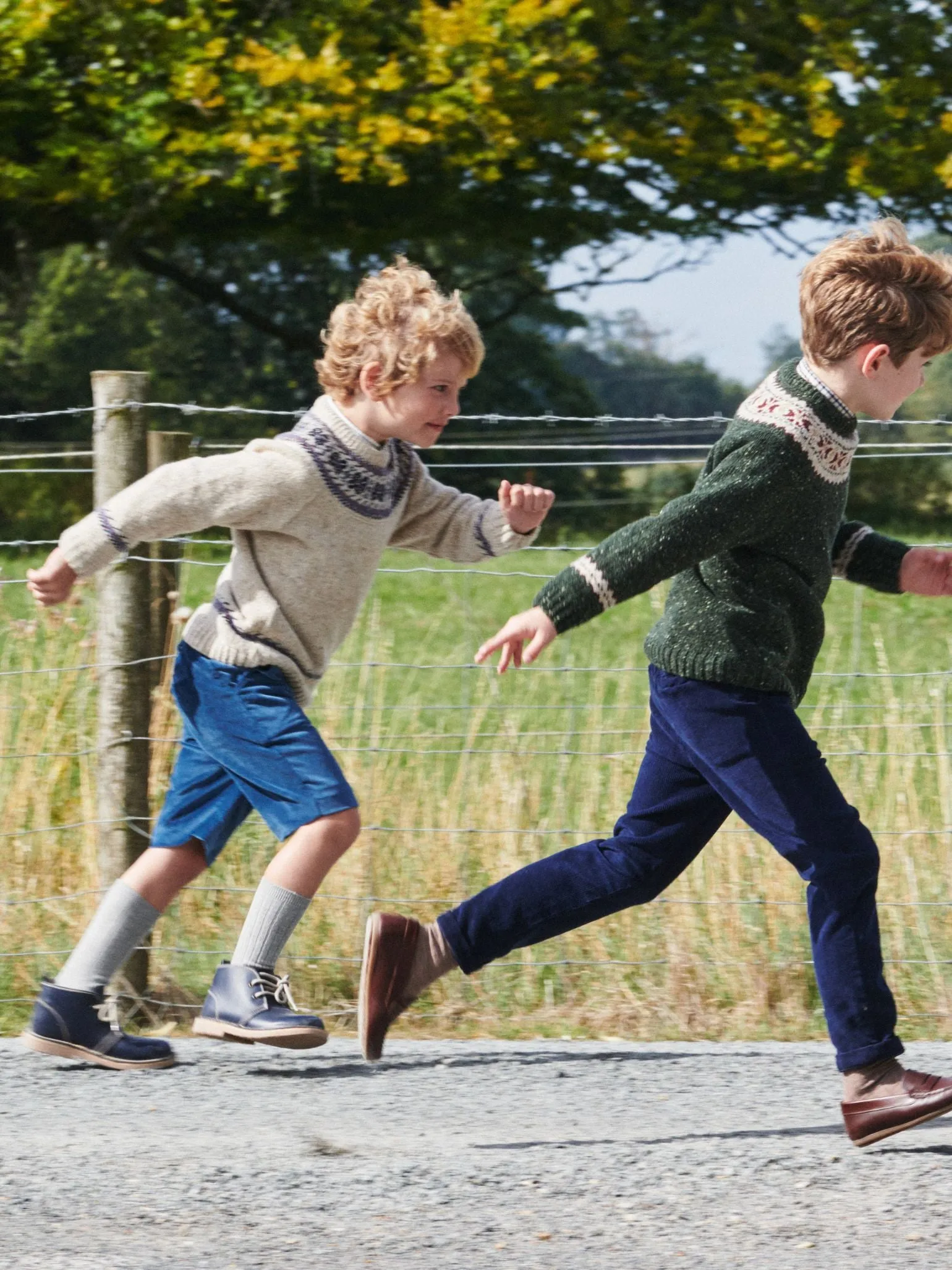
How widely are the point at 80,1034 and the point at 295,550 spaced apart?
1.10m

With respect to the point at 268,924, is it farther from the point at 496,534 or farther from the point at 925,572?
the point at 925,572

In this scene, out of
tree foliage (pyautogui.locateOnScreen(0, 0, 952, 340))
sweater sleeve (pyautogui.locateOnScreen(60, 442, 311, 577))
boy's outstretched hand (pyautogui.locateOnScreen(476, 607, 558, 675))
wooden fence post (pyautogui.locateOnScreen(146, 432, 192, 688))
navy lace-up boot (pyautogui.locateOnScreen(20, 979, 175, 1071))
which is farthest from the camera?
tree foliage (pyautogui.locateOnScreen(0, 0, 952, 340))

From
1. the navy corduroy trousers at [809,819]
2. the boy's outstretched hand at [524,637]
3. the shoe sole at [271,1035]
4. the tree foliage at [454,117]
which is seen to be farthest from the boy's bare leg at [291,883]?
the tree foliage at [454,117]

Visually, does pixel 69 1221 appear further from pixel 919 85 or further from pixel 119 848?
pixel 919 85

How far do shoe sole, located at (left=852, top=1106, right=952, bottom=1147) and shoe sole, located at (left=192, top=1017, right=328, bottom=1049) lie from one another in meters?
1.01

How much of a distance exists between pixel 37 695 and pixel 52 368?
982 cm

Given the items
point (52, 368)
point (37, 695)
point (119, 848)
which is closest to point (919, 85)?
point (52, 368)

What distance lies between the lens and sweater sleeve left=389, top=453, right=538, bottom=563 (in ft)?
10.8

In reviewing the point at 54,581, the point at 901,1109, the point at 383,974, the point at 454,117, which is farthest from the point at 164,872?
the point at 454,117

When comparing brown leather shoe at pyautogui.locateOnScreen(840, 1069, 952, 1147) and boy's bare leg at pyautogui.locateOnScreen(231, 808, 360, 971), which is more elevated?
boy's bare leg at pyautogui.locateOnScreen(231, 808, 360, 971)

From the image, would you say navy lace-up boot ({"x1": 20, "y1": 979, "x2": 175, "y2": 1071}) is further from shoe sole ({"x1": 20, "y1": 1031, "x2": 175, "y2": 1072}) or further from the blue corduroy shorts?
the blue corduroy shorts

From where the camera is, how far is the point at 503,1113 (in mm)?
3176

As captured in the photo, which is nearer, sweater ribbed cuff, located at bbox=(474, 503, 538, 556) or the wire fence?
sweater ribbed cuff, located at bbox=(474, 503, 538, 556)

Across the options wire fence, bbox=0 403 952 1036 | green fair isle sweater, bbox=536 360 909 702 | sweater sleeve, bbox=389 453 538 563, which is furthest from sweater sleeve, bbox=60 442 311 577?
green fair isle sweater, bbox=536 360 909 702
